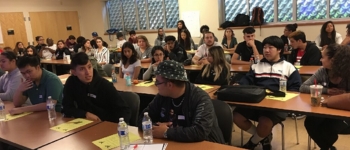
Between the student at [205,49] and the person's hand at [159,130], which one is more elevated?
the student at [205,49]

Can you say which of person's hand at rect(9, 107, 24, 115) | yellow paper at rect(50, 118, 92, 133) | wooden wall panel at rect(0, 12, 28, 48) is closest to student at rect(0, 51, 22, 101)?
person's hand at rect(9, 107, 24, 115)

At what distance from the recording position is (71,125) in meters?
2.29

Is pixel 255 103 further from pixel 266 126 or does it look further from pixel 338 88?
pixel 338 88

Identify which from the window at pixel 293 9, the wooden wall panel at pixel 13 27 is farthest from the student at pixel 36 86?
the wooden wall panel at pixel 13 27

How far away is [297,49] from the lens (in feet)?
15.0

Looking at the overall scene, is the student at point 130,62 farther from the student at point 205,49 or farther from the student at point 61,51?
the student at point 61,51

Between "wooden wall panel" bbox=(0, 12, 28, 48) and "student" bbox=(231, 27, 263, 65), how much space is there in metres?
8.13

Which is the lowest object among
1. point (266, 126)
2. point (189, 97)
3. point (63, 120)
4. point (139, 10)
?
point (266, 126)

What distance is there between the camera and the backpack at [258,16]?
7543mm

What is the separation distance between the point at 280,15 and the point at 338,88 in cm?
541

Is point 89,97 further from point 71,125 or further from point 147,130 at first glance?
point 147,130

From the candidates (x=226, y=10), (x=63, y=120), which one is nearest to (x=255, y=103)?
(x=63, y=120)

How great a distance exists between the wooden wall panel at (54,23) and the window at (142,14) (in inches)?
59.0

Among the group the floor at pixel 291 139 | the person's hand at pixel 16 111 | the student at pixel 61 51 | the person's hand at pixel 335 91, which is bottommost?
the floor at pixel 291 139
